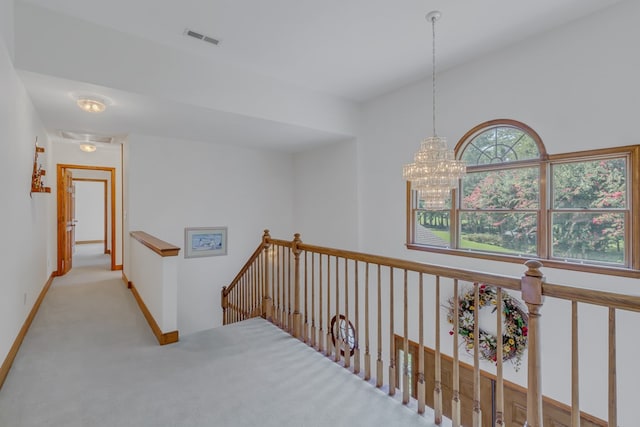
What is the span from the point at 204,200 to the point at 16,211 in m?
3.06

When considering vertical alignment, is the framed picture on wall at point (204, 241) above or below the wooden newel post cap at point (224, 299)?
above

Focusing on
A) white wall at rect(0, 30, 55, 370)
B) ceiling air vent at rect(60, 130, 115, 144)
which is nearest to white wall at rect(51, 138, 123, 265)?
ceiling air vent at rect(60, 130, 115, 144)

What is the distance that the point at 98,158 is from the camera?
6301 millimetres

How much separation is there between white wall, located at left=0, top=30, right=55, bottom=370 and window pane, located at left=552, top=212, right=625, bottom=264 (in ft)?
15.8

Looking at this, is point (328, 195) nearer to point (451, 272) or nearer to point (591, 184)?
point (591, 184)

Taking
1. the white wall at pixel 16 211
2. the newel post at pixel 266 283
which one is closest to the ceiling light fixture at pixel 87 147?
the white wall at pixel 16 211

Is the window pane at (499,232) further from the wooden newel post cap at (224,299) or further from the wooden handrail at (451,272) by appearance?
the wooden newel post cap at (224,299)

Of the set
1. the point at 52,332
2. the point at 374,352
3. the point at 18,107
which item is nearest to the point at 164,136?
the point at 18,107

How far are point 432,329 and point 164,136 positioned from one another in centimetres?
505

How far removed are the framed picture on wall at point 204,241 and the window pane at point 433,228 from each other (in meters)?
3.59

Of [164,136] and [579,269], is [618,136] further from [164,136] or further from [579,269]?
[164,136]

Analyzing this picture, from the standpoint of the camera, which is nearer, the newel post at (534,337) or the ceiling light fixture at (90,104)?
the newel post at (534,337)

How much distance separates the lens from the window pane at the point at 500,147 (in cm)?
340

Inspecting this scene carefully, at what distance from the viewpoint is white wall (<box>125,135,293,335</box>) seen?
16.9 feet
